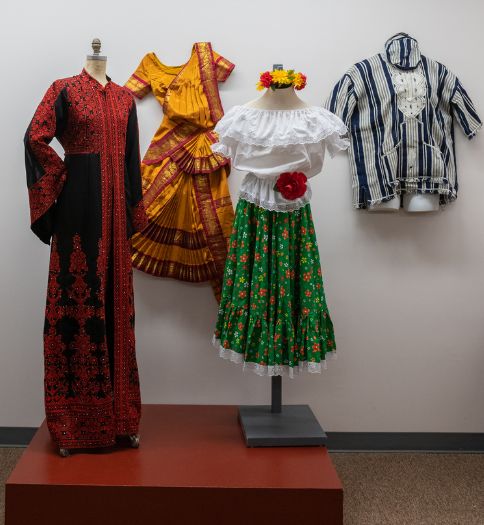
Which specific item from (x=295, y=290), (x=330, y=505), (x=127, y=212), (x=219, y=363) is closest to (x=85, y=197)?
(x=127, y=212)

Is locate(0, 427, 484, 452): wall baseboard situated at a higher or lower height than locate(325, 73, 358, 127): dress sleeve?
lower

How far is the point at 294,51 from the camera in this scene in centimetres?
308

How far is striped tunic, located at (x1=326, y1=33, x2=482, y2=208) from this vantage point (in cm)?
298

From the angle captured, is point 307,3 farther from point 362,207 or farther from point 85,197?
point 85,197

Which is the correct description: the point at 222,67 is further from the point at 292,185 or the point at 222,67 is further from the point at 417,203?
the point at 417,203

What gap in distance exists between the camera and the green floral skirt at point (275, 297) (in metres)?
Answer: 2.62

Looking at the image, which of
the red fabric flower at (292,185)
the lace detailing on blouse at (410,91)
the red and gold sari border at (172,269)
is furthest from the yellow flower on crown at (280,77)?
the red and gold sari border at (172,269)

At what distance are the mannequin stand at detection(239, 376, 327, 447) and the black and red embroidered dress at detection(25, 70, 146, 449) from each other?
1.73 ft

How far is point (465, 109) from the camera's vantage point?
10.0ft

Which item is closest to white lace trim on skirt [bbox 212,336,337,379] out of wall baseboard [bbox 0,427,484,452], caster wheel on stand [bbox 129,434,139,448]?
caster wheel on stand [bbox 129,434,139,448]

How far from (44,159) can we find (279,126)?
2.85 feet

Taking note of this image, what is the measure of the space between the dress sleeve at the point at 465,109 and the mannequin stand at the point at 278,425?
1.41m

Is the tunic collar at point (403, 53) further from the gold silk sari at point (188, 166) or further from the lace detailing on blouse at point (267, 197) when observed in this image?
the lace detailing on blouse at point (267, 197)

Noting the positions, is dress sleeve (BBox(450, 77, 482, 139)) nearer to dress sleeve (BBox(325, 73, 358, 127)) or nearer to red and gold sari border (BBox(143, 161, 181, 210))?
dress sleeve (BBox(325, 73, 358, 127))
